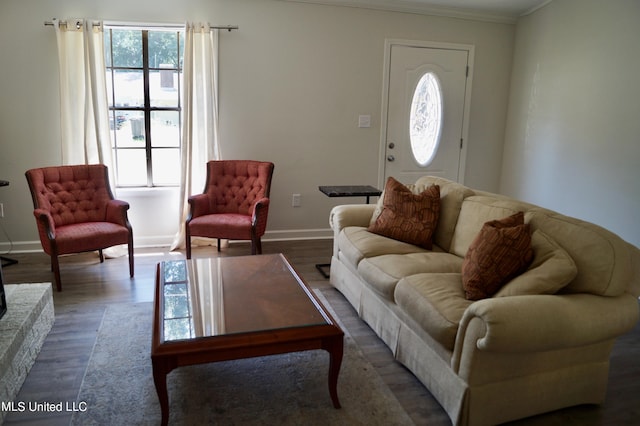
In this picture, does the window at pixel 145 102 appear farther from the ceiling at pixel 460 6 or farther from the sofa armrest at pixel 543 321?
the sofa armrest at pixel 543 321

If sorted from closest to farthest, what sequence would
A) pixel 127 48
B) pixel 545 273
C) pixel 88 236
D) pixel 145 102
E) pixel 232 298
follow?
pixel 545 273, pixel 232 298, pixel 88 236, pixel 127 48, pixel 145 102

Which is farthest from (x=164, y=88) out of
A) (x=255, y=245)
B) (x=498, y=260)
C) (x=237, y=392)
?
(x=498, y=260)

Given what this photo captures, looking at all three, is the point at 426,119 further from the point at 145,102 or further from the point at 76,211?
the point at 76,211

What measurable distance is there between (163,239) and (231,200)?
0.85m

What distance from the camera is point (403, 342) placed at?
2408 mm

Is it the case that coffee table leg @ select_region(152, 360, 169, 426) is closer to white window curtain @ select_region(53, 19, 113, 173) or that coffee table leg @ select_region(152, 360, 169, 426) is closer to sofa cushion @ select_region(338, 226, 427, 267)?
sofa cushion @ select_region(338, 226, 427, 267)

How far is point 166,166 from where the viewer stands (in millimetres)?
4574

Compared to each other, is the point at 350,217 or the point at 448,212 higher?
the point at 448,212

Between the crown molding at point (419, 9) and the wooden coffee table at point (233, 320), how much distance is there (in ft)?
10.0

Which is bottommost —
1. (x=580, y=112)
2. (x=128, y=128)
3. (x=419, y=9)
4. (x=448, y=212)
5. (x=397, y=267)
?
(x=397, y=267)

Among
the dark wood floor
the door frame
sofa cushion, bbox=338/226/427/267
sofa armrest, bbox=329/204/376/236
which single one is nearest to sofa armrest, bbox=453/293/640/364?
the dark wood floor

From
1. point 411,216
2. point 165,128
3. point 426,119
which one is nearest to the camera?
point 411,216

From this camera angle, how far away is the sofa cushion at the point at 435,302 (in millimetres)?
2004

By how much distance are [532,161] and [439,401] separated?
11.4 ft
